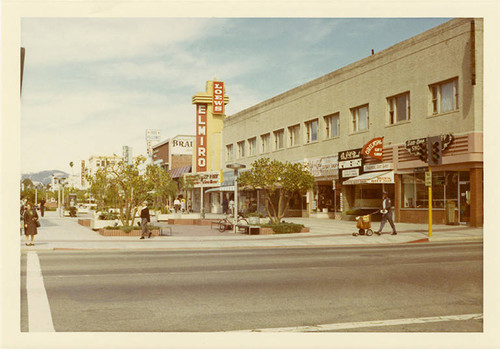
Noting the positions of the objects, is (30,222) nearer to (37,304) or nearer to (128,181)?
(128,181)

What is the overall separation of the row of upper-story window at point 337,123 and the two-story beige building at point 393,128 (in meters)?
0.06

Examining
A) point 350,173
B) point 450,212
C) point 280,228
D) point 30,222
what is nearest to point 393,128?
point 350,173

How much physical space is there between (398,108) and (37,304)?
2792 centimetres

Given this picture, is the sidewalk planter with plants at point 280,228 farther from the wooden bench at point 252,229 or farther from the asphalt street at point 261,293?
the asphalt street at point 261,293

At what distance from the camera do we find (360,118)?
37094 millimetres

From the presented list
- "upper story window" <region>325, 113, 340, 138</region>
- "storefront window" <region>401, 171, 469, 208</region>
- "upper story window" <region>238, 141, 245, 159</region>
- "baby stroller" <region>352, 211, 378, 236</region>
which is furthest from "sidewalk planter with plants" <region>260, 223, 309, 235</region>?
"upper story window" <region>238, 141, 245, 159</region>

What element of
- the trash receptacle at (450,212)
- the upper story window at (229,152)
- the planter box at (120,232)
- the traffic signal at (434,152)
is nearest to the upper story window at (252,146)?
the upper story window at (229,152)

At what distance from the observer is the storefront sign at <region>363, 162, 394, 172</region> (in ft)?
110

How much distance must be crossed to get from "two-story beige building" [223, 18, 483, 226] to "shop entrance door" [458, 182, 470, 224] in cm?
5

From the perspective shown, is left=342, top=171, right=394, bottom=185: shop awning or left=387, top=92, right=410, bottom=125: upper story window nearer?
left=387, top=92, right=410, bottom=125: upper story window

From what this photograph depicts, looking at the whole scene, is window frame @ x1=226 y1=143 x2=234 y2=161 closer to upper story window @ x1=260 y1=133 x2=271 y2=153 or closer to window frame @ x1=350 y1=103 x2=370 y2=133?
upper story window @ x1=260 y1=133 x2=271 y2=153

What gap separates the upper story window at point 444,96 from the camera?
2738 centimetres

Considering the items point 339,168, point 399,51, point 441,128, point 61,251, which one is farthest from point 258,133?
point 61,251
